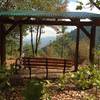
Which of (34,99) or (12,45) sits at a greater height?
(34,99)

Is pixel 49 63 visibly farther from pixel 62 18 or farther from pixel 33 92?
pixel 33 92

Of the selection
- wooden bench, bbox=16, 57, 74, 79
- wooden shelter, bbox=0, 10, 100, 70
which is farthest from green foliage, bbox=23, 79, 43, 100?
wooden bench, bbox=16, 57, 74, 79

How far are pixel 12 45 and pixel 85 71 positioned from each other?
25.6m

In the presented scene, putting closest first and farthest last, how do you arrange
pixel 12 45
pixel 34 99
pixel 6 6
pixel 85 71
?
pixel 34 99 < pixel 85 71 < pixel 6 6 < pixel 12 45

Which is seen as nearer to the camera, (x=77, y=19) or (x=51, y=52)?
(x=77, y=19)

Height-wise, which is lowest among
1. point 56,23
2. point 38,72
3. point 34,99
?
point 38,72

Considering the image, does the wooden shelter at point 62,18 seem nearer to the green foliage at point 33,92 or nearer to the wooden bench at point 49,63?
the wooden bench at point 49,63

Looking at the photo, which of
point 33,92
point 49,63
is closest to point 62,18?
point 49,63

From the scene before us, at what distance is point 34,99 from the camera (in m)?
3.96

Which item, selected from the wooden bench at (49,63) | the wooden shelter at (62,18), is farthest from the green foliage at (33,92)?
the wooden bench at (49,63)

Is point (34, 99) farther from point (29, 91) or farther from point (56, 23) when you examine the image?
point (56, 23)

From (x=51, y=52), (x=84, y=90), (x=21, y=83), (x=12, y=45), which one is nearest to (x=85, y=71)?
(x=84, y=90)

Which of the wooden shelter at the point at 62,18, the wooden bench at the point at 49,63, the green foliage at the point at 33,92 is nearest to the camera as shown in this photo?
the green foliage at the point at 33,92

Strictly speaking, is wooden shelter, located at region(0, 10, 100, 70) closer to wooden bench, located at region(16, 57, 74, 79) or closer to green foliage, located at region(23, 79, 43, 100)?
wooden bench, located at region(16, 57, 74, 79)
